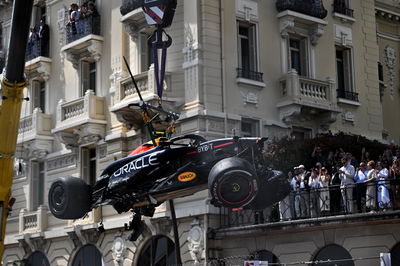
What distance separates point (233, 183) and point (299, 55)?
2199 cm

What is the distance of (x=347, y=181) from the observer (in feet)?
91.2

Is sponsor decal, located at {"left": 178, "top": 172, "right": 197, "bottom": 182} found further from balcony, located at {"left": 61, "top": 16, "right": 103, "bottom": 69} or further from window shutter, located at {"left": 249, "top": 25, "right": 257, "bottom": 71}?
Result: balcony, located at {"left": 61, "top": 16, "right": 103, "bottom": 69}

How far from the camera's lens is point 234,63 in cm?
3344

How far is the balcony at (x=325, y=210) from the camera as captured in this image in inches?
1075

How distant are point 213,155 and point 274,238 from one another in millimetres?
14800

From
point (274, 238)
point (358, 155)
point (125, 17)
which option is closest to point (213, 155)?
point (274, 238)

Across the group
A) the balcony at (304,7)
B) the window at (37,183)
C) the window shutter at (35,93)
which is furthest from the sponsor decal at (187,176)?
the window shutter at (35,93)

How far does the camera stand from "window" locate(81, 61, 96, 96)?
38.1 m

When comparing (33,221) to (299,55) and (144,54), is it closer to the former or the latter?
(144,54)

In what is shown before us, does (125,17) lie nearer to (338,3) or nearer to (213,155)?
(338,3)

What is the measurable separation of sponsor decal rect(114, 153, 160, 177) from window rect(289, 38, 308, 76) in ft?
64.9

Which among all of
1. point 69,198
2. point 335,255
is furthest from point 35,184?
point 69,198

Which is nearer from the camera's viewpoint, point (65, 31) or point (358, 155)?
point (358, 155)

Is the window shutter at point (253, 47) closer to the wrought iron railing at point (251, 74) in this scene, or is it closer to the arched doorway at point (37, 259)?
the wrought iron railing at point (251, 74)
